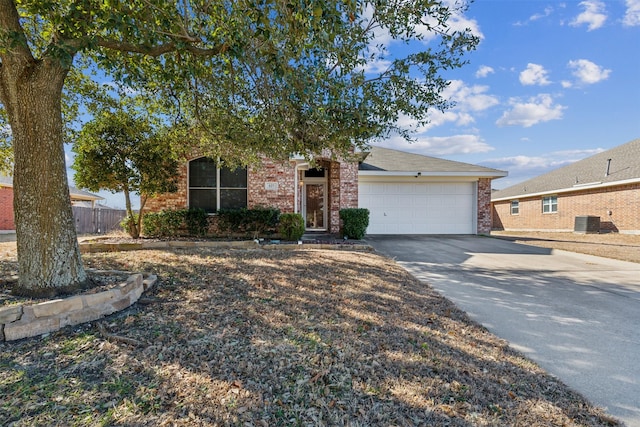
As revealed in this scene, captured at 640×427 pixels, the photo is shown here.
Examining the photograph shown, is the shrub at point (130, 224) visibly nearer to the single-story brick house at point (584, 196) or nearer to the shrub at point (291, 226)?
the shrub at point (291, 226)

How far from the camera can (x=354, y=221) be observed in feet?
34.4

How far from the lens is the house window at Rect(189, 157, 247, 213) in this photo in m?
10.7

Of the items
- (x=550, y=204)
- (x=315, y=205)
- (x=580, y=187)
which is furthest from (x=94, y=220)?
(x=550, y=204)

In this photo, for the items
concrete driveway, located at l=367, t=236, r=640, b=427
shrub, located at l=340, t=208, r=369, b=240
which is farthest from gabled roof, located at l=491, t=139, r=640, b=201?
shrub, located at l=340, t=208, r=369, b=240

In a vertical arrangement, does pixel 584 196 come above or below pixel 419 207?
above

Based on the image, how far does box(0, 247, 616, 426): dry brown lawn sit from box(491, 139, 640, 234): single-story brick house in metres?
16.8

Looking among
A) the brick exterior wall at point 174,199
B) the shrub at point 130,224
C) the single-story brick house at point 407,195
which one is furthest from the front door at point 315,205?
the shrub at point 130,224

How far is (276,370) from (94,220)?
18717 millimetres

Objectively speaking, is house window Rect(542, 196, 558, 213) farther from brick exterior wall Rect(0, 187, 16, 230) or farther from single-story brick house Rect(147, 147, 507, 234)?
brick exterior wall Rect(0, 187, 16, 230)

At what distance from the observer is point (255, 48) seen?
3.62 m

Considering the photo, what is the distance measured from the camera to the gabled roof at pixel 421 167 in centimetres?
1345

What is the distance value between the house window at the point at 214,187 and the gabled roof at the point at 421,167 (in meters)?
5.22

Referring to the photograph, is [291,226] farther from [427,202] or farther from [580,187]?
[580,187]

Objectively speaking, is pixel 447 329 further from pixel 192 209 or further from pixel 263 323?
pixel 192 209
